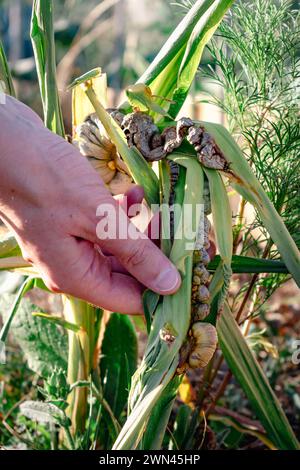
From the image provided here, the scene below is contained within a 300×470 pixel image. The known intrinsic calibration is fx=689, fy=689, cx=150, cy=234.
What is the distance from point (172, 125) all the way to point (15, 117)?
0.20 metres

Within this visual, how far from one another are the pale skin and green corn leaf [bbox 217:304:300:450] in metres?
0.15

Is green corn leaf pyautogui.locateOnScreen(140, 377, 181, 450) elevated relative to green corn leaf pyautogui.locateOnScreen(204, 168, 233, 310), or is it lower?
lower

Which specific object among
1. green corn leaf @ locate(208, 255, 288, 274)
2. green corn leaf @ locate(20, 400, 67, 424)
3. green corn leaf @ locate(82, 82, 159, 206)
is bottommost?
green corn leaf @ locate(20, 400, 67, 424)

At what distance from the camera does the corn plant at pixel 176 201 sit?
0.80 m

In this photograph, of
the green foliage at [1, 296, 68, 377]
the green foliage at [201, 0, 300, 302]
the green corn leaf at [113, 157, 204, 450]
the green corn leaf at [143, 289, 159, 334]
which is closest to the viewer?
the green corn leaf at [113, 157, 204, 450]

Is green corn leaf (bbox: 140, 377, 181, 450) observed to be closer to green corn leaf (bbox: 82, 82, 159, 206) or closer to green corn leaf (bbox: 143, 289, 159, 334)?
green corn leaf (bbox: 143, 289, 159, 334)

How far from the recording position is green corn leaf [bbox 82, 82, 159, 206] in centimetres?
86

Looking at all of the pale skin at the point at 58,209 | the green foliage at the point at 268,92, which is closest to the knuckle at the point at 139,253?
the pale skin at the point at 58,209

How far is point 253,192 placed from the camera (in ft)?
2.77

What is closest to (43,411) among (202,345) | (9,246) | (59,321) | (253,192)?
(59,321)

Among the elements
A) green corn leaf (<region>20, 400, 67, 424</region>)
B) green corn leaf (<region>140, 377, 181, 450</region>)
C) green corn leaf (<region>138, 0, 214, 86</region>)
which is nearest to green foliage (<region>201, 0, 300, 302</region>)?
green corn leaf (<region>138, 0, 214, 86</region>)

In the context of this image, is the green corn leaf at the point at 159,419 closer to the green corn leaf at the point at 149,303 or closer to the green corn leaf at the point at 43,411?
the green corn leaf at the point at 149,303

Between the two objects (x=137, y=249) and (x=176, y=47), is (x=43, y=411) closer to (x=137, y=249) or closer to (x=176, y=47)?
(x=137, y=249)
